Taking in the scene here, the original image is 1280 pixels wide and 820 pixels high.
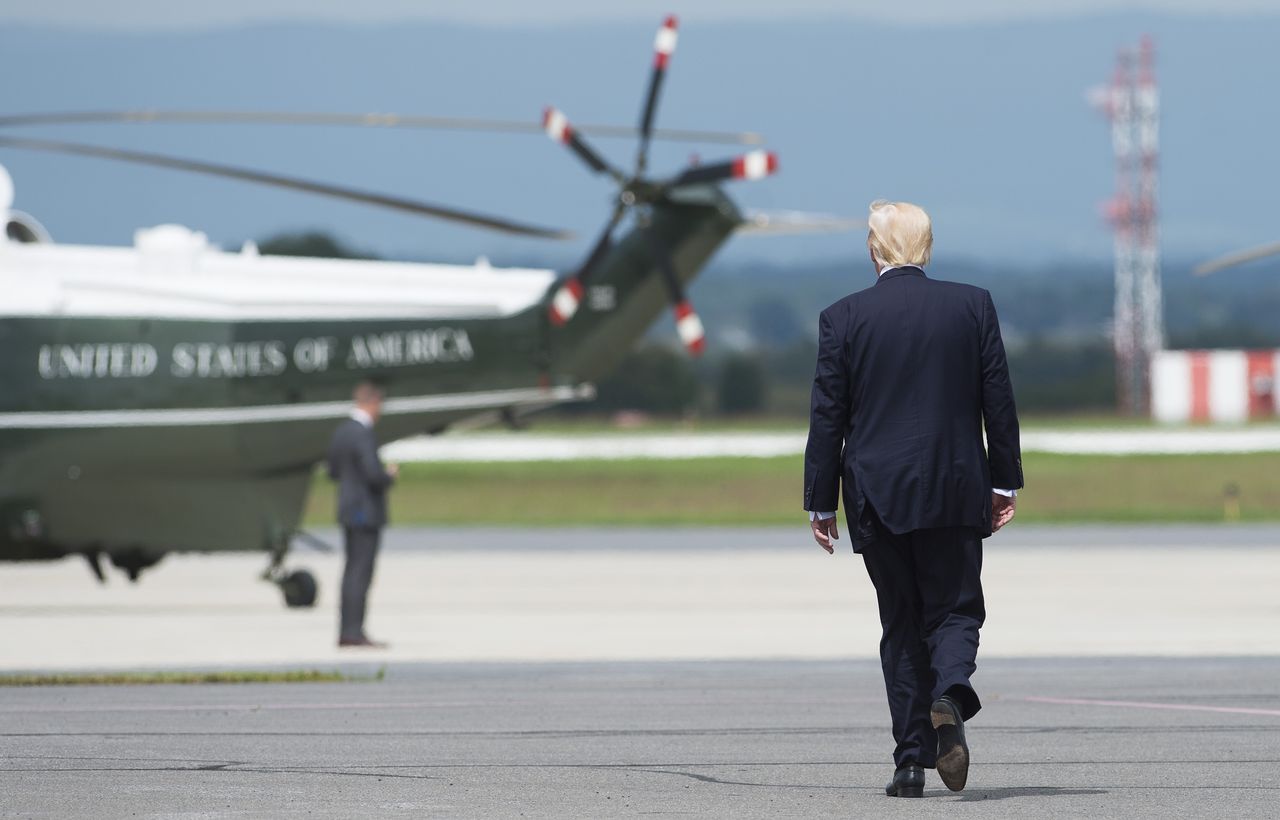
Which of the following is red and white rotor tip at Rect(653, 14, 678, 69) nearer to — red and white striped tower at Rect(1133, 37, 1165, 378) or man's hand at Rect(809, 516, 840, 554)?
man's hand at Rect(809, 516, 840, 554)

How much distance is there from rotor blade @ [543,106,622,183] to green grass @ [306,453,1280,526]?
16.7 meters

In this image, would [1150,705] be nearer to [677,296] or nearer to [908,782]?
[908,782]

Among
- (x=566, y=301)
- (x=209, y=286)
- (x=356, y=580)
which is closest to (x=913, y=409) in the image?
(x=356, y=580)

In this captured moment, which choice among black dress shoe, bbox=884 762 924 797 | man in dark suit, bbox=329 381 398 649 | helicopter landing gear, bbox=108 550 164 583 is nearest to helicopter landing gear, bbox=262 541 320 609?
helicopter landing gear, bbox=108 550 164 583

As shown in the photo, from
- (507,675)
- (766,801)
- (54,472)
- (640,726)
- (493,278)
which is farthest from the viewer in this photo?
(493,278)

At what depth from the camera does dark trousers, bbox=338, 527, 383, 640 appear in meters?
16.4

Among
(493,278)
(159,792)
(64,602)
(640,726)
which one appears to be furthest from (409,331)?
(159,792)

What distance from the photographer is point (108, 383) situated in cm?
2261

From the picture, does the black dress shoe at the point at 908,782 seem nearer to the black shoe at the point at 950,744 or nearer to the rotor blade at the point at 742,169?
the black shoe at the point at 950,744

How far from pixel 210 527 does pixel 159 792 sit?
561 inches

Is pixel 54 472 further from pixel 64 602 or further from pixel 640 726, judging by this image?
pixel 640 726

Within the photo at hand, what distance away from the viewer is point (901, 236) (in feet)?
28.2

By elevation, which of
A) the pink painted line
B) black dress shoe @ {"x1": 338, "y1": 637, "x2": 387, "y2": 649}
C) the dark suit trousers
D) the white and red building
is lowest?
the white and red building

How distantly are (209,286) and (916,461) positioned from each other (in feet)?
51.0
